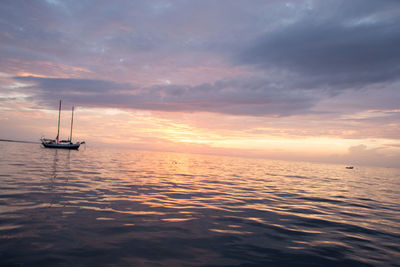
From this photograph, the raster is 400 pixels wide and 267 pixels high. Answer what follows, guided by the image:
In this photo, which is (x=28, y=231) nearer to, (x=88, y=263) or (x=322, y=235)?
(x=88, y=263)

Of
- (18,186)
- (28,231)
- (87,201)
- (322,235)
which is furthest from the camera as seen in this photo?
(18,186)

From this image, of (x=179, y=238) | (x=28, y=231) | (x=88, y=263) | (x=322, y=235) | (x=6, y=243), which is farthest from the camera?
(x=322, y=235)

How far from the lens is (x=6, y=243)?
6.31 meters

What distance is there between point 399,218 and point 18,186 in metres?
23.3

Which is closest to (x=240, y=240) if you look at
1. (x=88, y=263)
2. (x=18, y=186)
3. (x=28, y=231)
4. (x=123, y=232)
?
(x=123, y=232)

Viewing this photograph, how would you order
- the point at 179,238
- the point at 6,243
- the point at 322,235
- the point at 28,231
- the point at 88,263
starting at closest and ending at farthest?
the point at 88,263
the point at 6,243
the point at 28,231
the point at 179,238
the point at 322,235

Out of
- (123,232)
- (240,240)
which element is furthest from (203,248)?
(123,232)

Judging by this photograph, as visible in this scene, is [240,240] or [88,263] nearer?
[88,263]

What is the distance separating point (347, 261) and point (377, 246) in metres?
2.52

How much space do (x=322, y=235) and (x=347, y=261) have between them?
2.33 m

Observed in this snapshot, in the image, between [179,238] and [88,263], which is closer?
[88,263]

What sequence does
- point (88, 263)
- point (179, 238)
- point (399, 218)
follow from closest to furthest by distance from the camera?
point (88, 263) < point (179, 238) < point (399, 218)

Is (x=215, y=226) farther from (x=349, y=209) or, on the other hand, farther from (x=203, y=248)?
(x=349, y=209)

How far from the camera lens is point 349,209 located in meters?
14.5
